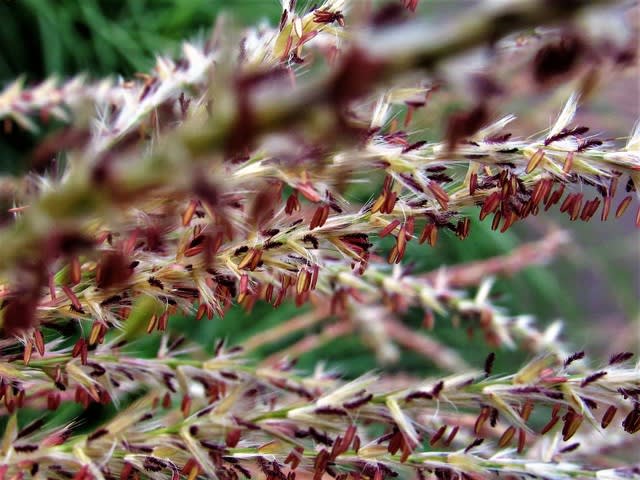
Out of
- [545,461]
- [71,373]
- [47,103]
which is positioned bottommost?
[545,461]

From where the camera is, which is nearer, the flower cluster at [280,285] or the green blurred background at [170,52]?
the flower cluster at [280,285]

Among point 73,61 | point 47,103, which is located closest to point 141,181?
point 47,103

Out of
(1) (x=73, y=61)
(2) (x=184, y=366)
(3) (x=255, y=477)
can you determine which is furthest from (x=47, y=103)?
(1) (x=73, y=61)

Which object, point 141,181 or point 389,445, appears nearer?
point 141,181

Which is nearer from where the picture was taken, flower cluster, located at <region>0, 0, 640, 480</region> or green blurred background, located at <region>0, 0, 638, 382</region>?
flower cluster, located at <region>0, 0, 640, 480</region>

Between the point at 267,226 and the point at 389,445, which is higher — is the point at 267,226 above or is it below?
above

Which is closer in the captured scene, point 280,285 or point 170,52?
point 280,285

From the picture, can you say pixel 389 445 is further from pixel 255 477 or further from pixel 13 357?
pixel 13 357

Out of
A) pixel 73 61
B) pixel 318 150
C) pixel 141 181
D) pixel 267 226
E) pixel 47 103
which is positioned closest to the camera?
pixel 141 181

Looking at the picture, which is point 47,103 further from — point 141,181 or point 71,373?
point 141,181

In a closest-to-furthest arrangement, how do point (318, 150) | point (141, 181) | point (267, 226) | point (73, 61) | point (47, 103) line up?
point (141, 181), point (318, 150), point (267, 226), point (47, 103), point (73, 61)
